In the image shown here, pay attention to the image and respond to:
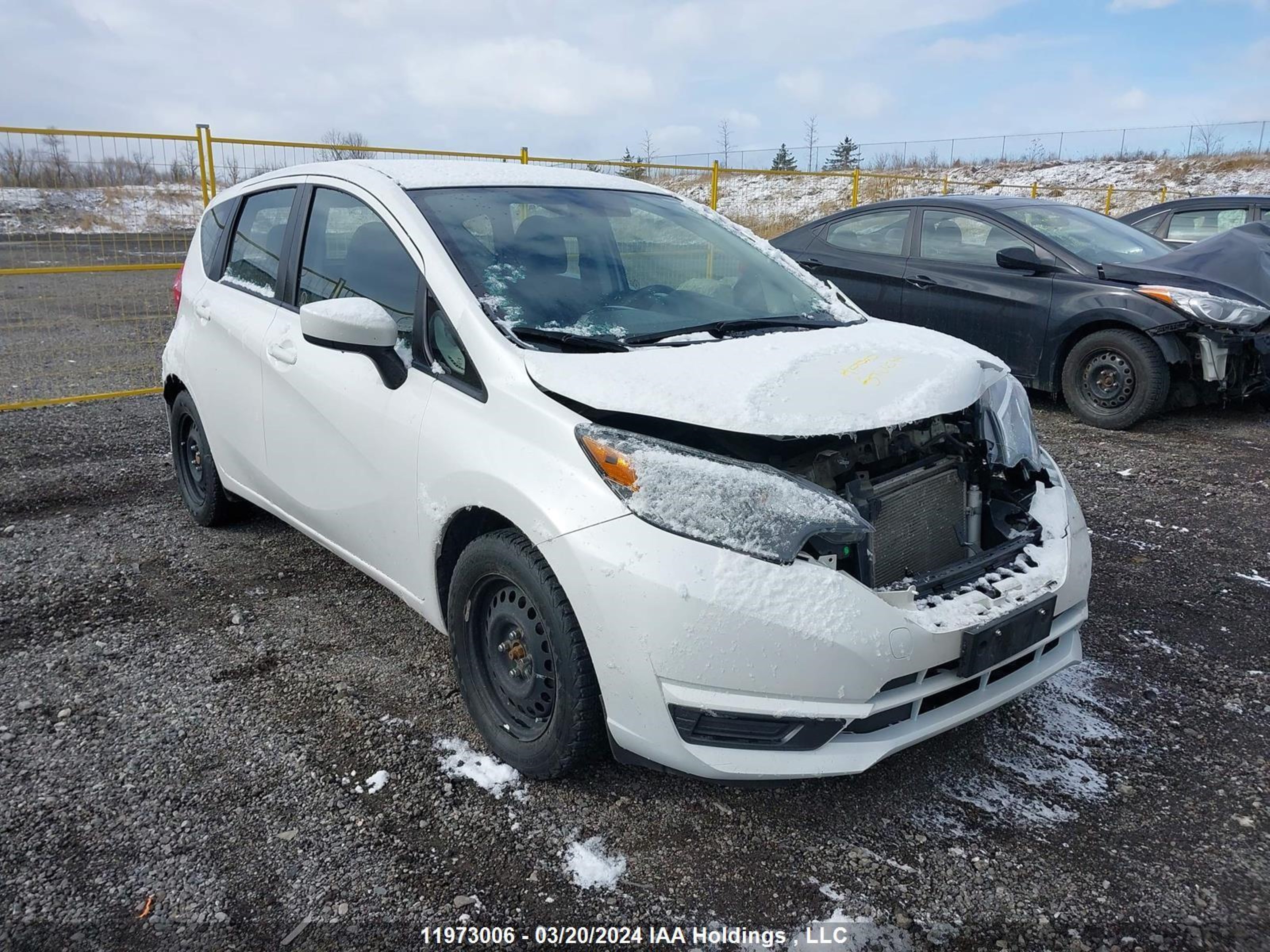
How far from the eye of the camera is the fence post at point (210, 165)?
807 cm

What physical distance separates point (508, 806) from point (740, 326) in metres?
1.62

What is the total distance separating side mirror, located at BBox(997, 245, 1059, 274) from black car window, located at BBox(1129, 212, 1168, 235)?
461 centimetres

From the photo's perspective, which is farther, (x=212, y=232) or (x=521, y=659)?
(x=212, y=232)

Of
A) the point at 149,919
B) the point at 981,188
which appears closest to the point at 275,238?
the point at 149,919

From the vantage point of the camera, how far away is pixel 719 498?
213cm

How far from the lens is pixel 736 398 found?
7.59ft

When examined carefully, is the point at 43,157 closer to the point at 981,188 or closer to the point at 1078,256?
the point at 1078,256

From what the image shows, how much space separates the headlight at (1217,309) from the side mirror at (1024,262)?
797mm

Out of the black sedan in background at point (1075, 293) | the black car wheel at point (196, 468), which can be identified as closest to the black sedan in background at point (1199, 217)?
the black sedan in background at point (1075, 293)

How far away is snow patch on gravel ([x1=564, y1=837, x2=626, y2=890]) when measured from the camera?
85.5 inches

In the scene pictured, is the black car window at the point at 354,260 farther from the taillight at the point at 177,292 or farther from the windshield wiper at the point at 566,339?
the taillight at the point at 177,292

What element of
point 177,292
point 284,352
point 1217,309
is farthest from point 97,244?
point 1217,309

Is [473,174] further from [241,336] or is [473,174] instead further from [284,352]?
[241,336]

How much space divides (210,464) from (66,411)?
12.2ft
